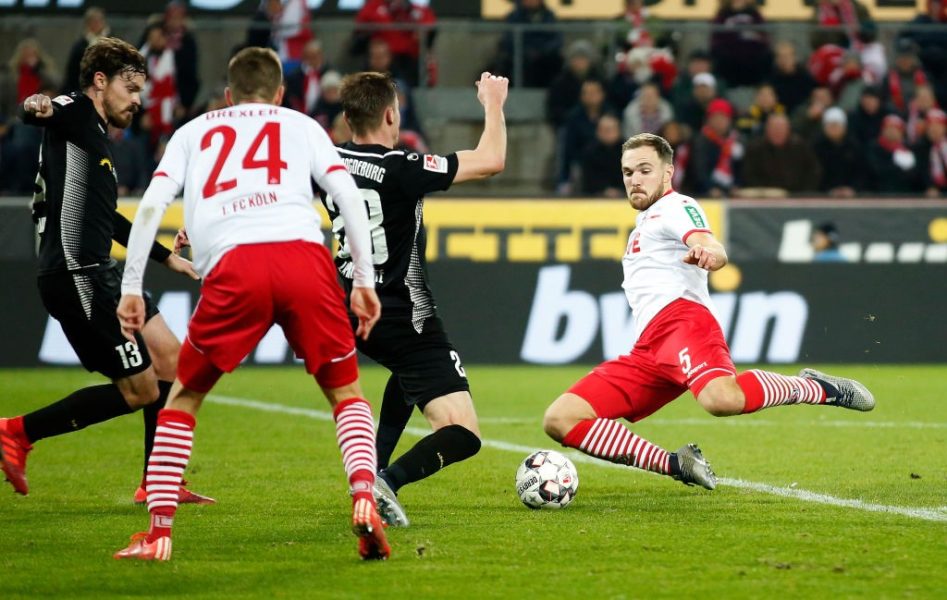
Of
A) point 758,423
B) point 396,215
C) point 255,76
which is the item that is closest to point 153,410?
point 396,215

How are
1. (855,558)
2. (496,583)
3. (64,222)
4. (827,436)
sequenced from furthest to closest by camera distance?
(827,436)
(64,222)
(855,558)
(496,583)

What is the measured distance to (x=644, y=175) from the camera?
7.42 meters

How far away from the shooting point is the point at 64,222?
706 centimetres

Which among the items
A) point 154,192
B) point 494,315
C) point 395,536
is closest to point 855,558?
point 395,536

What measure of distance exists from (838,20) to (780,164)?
3434 mm

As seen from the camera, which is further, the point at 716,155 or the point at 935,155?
the point at 935,155

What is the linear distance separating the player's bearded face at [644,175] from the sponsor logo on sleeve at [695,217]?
0.31 meters

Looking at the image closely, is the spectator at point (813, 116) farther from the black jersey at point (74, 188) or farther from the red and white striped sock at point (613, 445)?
the black jersey at point (74, 188)

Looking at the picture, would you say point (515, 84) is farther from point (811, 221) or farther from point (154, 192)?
point (154, 192)

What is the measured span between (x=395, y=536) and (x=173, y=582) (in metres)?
1.23

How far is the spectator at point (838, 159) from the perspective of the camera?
56.9 feet

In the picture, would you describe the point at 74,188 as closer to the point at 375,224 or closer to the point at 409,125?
the point at 375,224

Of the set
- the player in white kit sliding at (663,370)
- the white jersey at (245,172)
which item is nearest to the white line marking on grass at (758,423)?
the player in white kit sliding at (663,370)

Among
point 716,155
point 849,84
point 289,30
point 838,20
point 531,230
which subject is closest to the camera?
point 531,230
